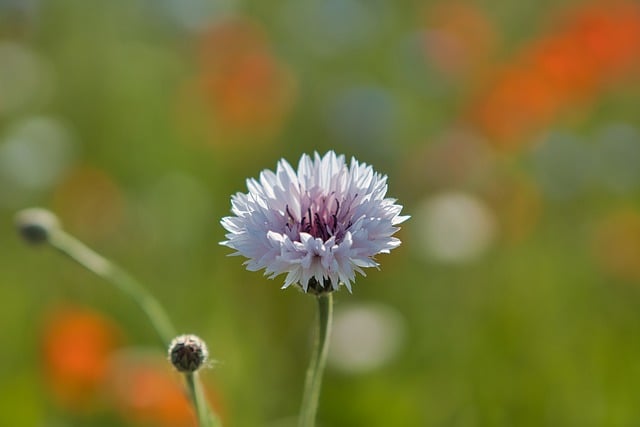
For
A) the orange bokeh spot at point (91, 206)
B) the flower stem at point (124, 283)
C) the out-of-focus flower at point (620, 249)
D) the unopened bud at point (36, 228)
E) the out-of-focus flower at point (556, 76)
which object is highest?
the out-of-focus flower at point (556, 76)

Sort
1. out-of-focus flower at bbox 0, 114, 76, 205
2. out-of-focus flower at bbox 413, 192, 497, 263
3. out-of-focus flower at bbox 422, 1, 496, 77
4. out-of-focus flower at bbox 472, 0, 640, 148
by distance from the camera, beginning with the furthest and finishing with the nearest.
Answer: out-of-focus flower at bbox 422, 1, 496, 77 < out-of-focus flower at bbox 0, 114, 76, 205 < out-of-focus flower at bbox 472, 0, 640, 148 < out-of-focus flower at bbox 413, 192, 497, 263

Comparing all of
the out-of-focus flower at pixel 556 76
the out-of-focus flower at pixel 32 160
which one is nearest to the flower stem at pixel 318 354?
the out-of-focus flower at pixel 556 76

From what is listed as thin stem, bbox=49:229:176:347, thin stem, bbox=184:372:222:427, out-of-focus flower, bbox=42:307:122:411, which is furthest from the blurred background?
thin stem, bbox=184:372:222:427

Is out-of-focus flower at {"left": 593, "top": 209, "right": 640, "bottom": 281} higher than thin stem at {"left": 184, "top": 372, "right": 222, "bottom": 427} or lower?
higher

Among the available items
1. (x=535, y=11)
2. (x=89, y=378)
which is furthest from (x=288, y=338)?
(x=535, y=11)

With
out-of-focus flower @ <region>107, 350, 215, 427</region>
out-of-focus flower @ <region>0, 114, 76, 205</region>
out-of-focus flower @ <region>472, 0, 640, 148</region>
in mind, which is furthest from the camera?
out-of-focus flower @ <region>0, 114, 76, 205</region>

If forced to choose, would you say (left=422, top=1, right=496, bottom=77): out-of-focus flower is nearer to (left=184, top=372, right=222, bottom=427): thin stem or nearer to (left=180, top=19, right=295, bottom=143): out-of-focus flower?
(left=180, top=19, right=295, bottom=143): out-of-focus flower

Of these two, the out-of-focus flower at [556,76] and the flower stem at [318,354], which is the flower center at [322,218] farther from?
the out-of-focus flower at [556,76]
